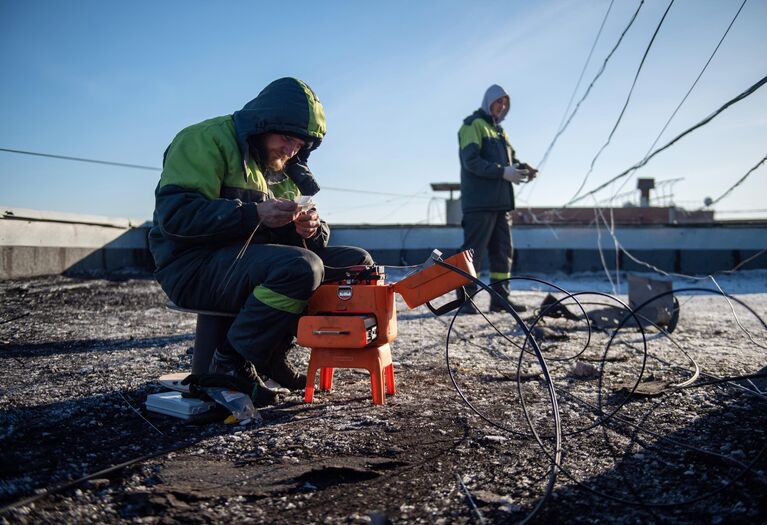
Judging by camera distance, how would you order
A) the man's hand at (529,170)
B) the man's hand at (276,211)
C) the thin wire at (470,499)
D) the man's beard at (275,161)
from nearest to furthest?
1. the thin wire at (470,499)
2. the man's hand at (276,211)
3. the man's beard at (275,161)
4. the man's hand at (529,170)

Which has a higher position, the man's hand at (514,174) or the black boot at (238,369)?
the man's hand at (514,174)

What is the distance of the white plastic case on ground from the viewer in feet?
6.18

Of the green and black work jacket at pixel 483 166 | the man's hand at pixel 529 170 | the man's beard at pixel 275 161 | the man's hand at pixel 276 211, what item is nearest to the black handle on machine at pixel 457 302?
the man's hand at pixel 276 211

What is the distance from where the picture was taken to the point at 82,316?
4215mm

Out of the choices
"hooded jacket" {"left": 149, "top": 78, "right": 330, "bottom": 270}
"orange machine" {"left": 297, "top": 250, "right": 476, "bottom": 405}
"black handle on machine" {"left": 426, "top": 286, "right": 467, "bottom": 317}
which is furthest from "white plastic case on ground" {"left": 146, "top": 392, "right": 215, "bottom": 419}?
"black handle on machine" {"left": 426, "top": 286, "right": 467, "bottom": 317}

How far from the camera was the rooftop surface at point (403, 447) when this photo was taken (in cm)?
126

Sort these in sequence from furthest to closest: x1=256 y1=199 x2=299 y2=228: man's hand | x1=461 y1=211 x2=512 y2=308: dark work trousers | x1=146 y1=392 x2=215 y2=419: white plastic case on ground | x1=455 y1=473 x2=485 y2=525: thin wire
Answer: x1=461 y1=211 x2=512 y2=308: dark work trousers → x1=256 y1=199 x2=299 y2=228: man's hand → x1=146 y1=392 x2=215 y2=419: white plastic case on ground → x1=455 y1=473 x2=485 y2=525: thin wire

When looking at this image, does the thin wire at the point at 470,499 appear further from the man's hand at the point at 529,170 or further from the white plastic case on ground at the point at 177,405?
the man's hand at the point at 529,170

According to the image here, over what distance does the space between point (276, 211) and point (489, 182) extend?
302cm

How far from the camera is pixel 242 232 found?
6.66 feet

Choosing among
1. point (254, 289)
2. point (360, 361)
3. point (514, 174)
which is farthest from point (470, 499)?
point (514, 174)

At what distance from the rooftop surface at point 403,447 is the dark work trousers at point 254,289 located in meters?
0.29

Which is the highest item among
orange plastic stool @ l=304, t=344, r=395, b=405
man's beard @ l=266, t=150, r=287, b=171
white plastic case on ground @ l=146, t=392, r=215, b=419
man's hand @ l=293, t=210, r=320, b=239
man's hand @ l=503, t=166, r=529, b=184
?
man's hand @ l=503, t=166, r=529, b=184

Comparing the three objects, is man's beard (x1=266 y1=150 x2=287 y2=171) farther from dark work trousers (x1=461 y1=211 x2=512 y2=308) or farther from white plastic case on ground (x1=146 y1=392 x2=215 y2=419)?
dark work trousers (x1=461 y1=211 x2=512 y2=308)
